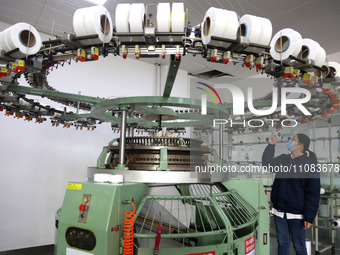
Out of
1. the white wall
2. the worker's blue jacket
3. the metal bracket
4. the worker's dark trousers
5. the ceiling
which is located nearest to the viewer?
the metal bracket

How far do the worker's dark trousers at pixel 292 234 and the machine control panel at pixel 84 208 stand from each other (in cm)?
238

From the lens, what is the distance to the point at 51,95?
3.20 metres

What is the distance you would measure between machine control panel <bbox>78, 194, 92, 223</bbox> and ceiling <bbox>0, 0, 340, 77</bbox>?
11.2 feet

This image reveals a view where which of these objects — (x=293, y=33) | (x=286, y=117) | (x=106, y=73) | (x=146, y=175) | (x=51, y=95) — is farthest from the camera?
A: (x=106, y=73)

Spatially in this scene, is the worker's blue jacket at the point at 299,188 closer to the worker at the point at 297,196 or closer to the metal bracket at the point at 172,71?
the worker at the point at 297,196

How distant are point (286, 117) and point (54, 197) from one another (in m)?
4.62

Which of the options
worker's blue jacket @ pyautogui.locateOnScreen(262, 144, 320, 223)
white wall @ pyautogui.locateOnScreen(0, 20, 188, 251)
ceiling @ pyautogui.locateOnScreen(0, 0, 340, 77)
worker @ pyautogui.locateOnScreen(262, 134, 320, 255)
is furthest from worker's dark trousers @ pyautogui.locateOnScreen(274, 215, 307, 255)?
white wall @ pyautogui.locateOnScreen(0, 20, 188, 251)

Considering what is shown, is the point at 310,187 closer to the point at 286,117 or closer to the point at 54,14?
the point at 286,117

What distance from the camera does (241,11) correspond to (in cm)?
446

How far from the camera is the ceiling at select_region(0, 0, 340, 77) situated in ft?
13.9

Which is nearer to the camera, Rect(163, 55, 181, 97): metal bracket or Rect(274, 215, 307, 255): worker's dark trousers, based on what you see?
Rect(163, 55, 181, 97): metal bracket

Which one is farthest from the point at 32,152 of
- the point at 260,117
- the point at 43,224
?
the point at 260,117

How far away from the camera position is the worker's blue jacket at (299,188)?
2.91 metres

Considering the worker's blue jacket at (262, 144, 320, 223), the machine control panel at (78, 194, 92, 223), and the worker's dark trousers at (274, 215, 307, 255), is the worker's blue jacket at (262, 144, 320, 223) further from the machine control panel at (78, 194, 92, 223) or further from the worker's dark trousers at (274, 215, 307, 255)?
the machine control panel at (78, 194, 92, 223)
